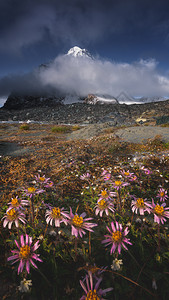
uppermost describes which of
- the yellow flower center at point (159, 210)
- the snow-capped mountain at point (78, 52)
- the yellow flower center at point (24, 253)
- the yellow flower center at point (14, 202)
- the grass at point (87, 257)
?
the snow-capped mountain at point (78, 52)

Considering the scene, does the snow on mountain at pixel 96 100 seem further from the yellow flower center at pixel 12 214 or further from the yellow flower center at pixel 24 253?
the yellow flower center at pixel 24 253

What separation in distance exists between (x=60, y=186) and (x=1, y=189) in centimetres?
154

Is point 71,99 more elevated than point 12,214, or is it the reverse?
point 71,99

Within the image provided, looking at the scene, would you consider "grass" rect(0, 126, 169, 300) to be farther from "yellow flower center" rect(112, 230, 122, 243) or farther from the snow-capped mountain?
the snow-capped mountain

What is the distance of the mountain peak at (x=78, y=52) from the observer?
591ft

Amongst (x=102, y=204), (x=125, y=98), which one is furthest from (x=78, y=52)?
(x=102, y=204)

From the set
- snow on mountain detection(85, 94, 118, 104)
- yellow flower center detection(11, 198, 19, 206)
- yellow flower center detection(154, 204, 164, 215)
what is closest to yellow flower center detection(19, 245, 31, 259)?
yellow flower center detection(11, 198, 19, 206)

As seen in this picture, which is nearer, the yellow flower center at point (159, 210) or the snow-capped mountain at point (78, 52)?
the yellow flower center at point (159, 210)

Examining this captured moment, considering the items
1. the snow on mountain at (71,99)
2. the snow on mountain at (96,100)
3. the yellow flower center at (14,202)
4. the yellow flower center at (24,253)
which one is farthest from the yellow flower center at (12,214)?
the snow on mountain at (71,99)

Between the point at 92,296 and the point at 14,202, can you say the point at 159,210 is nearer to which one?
the point at 92,296

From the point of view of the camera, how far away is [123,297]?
134cm

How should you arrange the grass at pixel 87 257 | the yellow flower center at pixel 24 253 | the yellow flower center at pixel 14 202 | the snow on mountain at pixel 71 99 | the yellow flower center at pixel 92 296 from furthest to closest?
the snow on mountain at pixel 71 99, the yellow flower center at pixel 14 202, the grass at pixel 87 257, the yellow flower center at pixel 24 253, the yellow flower center at pixel 92 296

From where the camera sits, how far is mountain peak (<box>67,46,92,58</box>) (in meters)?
180

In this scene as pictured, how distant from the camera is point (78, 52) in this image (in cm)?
18462
